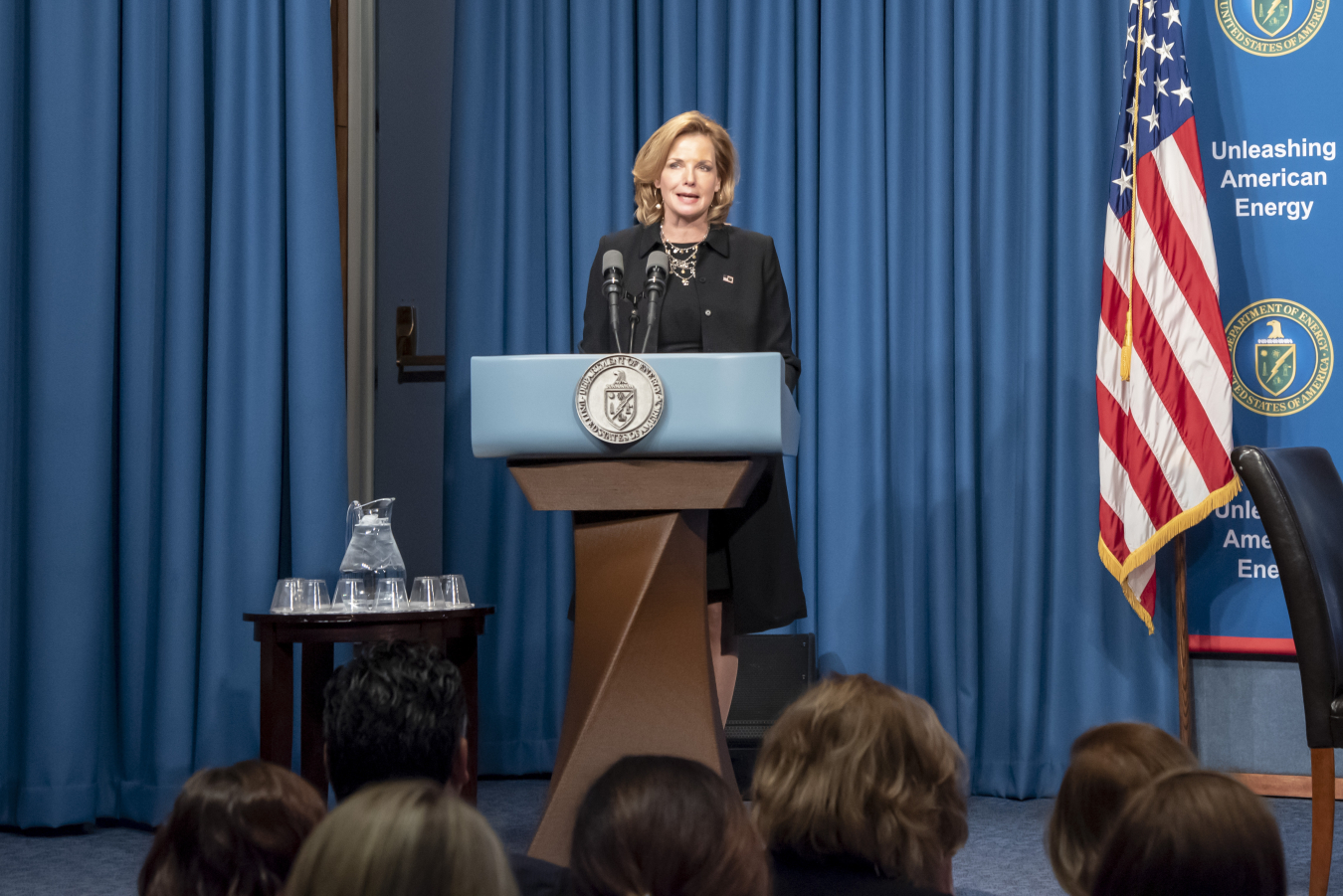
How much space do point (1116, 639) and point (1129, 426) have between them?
59 cm

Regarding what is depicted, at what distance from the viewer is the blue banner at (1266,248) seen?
10.9ft

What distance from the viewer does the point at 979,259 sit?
346cm

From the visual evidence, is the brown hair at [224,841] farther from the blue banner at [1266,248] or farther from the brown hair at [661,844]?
the blue banner at [1266,248]

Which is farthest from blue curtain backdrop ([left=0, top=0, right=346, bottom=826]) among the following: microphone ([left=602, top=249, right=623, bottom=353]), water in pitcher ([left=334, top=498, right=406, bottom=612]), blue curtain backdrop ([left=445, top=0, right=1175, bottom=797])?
microphone ([left=602, top=249, right=623, bottom=353])

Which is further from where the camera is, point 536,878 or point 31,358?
point 31,358

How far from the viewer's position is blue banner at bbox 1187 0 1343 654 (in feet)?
10.9

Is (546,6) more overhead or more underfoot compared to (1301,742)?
more overhead

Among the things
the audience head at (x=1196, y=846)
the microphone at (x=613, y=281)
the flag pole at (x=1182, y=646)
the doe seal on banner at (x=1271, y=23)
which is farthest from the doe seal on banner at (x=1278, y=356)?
the audience head at (x=1196, y=846)

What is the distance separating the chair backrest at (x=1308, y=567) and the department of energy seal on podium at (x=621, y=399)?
3.89ft

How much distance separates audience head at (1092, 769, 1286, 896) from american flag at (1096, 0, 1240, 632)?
92.4 inches

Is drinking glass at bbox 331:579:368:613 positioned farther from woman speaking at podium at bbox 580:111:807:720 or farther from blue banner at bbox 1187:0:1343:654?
blue banner at bbox 1187:0:1343:654

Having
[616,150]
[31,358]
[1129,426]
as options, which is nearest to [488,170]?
[616,150]

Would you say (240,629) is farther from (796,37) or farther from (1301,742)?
(1301,742)

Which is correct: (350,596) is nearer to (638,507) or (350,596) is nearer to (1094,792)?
(638,507)
